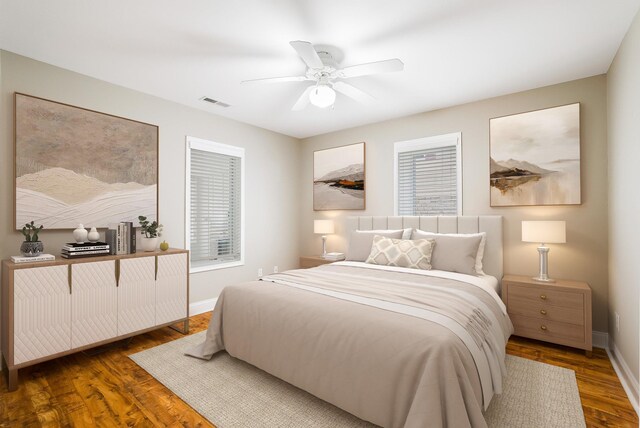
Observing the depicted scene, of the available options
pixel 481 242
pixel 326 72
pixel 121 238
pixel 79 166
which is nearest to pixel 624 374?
pixel 481 242

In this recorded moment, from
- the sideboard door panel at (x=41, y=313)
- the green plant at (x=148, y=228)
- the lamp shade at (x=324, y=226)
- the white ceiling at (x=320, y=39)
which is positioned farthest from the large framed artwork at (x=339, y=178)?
the sideboard door panel at (x=41, y=313)

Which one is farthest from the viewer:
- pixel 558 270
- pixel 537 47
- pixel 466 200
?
pixel 466 200

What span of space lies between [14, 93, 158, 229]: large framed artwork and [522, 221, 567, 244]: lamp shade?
3.95m

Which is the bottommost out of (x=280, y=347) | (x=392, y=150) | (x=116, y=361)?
(x=116, y=361)

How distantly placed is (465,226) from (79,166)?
4.08 meters

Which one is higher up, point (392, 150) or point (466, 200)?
point (392, 150)

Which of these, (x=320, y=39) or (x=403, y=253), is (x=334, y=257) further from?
(x=320, y=39)

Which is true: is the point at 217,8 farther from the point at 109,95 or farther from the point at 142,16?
the point at 109,95

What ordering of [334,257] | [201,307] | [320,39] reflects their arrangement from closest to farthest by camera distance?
[320,39]
[201,307]
[334,257]

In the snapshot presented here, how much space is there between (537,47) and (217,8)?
8.19 feet

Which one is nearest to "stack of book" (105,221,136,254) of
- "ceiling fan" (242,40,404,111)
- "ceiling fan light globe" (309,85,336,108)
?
"ceiling fan" (242,40,404,111)

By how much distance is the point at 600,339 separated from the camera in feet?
9.54

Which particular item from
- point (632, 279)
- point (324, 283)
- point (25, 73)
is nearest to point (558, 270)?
point (632, 279)

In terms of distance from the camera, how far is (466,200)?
3742 mm
